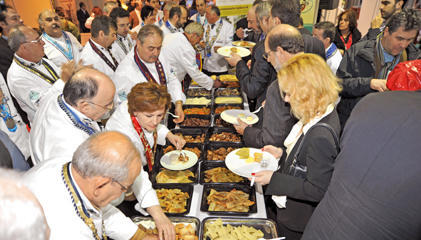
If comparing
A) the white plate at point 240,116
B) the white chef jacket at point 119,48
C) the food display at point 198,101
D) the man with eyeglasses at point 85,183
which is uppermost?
the man with eyeglasses at point 85,183

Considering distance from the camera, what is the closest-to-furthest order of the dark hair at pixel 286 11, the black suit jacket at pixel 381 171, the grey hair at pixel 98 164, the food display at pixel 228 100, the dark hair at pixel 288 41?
the black suit jacket at pixel 381 171, the grey hair at pixel 98 164, the dark hair at pixel 288 41, the dark hair at pixel 286 11, the food display at pixel 228 100

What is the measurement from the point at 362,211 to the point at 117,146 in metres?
0.99

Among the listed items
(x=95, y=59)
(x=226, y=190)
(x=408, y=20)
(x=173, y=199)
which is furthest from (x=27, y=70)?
(x=408, y=20)

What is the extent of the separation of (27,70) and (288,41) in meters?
2.34

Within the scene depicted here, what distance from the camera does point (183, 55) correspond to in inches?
132

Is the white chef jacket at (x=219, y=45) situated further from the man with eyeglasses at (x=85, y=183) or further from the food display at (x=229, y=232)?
the man with eyeglasses at (x=85, y=183)

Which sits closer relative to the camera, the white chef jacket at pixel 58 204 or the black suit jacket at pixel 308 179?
the white chef jacket at pixel 58 204

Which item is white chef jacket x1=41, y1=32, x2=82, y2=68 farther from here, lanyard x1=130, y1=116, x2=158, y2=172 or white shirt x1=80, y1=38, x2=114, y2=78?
lanyard x1=130, y1=116, x2=158, y2=172

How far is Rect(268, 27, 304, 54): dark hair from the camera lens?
1.81 metres

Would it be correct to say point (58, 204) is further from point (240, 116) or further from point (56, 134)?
point (240, 116)

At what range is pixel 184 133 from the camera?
2594mm

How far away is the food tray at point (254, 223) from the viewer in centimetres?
155

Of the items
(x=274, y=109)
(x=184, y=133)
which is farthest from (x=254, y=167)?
(x=184, y=133)

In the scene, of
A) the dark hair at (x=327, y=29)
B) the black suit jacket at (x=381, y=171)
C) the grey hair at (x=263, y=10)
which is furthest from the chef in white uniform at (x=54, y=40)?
the black suit jacket at (x=381, y=171)
